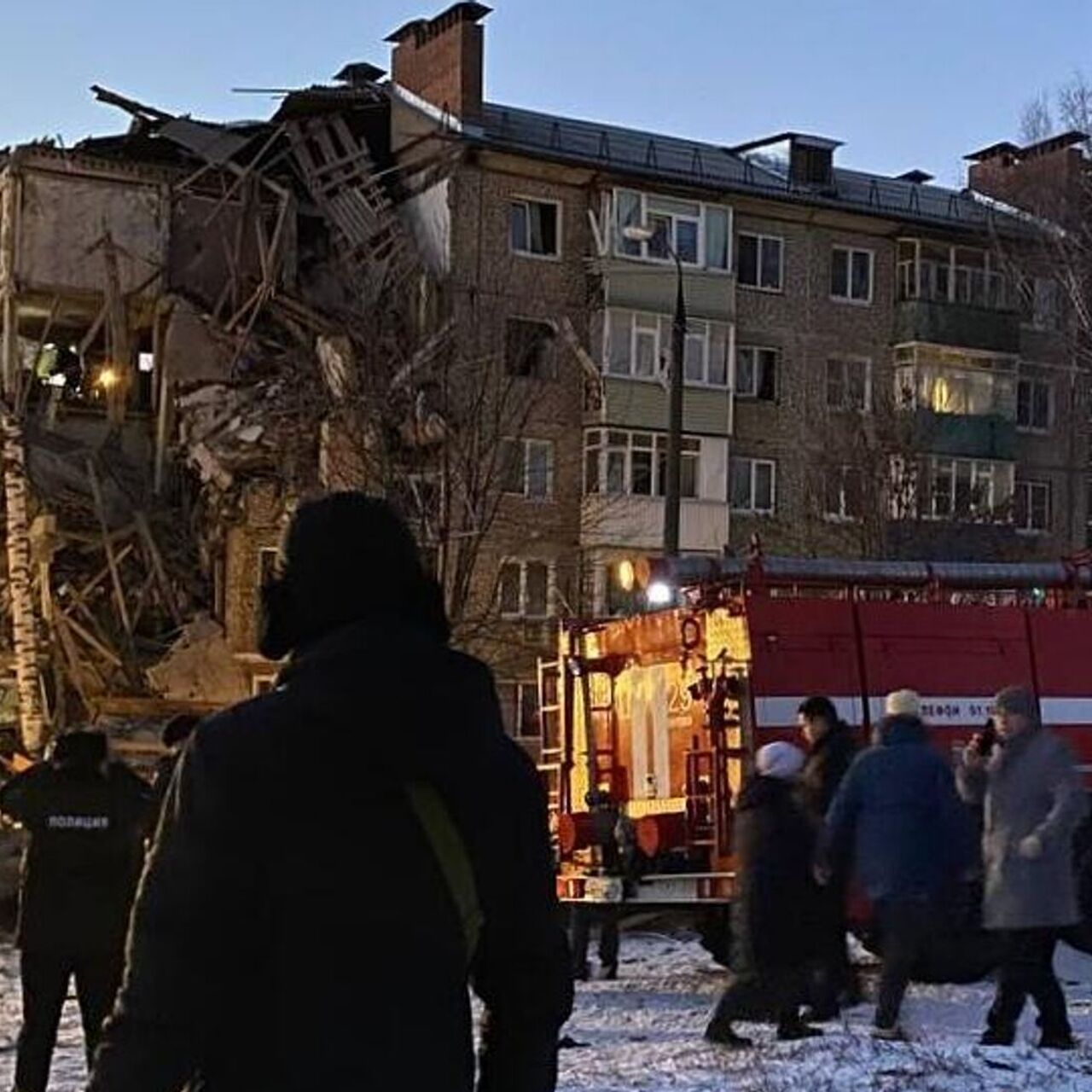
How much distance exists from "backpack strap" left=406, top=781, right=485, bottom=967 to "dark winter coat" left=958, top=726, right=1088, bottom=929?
712 centimetres

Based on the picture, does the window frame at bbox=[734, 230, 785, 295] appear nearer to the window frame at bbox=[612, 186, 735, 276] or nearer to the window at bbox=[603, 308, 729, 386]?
the window frame at bbox=[612, 186, 735, 276]

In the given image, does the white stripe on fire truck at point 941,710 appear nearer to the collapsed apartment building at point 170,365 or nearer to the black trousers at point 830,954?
the black trousers at point 830,954

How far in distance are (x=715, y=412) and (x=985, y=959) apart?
28.2 m

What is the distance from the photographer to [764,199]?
41094 millimetres

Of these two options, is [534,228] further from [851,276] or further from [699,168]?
[851,276]

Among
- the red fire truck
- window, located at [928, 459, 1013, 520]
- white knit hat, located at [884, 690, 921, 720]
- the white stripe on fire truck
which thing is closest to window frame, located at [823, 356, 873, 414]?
window, located at [928, 459, 1013, 520]

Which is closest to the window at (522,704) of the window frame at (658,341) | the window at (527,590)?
the window at (527,590)

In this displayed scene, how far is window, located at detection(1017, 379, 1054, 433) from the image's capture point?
44531 mm

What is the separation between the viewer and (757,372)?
41469 mm

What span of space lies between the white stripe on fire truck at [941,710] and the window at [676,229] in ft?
79.8

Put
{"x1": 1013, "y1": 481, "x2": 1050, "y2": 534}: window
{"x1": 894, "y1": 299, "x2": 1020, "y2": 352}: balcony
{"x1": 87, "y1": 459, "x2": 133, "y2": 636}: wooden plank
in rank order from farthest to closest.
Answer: {"x1": 1013, "y1": 481, "x2": 1050, "y2": 534}: window < {"x1": 894, "y1": 299, "x2": 1020, "y2": 352}: balcony < {"x1": 87, "y1": 459, "x2": 133, "y2": 636}: wooden plank

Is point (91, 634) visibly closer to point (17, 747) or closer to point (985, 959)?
point (17, 747)

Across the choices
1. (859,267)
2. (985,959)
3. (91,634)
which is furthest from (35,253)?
(985,959)

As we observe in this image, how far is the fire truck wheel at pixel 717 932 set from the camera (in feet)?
47.0
